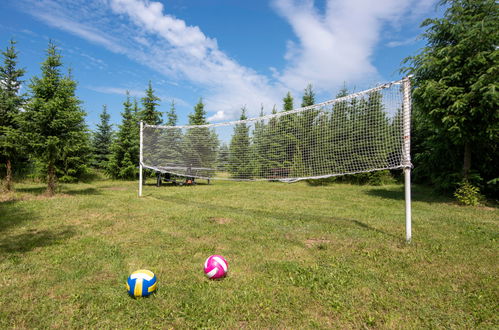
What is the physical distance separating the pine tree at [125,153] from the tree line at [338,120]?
6956 mm

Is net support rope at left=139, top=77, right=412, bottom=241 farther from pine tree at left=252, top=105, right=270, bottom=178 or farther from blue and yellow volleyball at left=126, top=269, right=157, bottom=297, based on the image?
blue and yellow volleyball at left=126, top=269, right=157, bottom=297

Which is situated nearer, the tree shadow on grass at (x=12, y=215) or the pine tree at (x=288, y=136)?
the tree shadow on grass at (x=12, y=215)

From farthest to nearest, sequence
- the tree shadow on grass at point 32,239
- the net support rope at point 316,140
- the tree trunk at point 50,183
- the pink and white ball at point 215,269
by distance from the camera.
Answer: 1. the tree trunk at point 50,183
2. the net support rope at point 316,140
3. the tree shadow on grass at point 32,239
4. the pink and white ball at point 215,269

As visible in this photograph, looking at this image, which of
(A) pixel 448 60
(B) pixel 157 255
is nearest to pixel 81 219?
(B) pixel 157 255

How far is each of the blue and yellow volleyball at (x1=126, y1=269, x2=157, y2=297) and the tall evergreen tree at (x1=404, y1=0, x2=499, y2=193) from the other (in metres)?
9.60

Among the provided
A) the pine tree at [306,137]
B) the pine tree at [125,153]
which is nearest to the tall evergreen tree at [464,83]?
the pine tree at [306,137]

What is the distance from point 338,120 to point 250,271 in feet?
18.2

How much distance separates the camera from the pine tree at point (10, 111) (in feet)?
28.5

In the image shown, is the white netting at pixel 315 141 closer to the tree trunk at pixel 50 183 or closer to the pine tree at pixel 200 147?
the pine tree at pixel 200 147

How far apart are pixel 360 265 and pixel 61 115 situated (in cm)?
998

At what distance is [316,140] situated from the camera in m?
7.58

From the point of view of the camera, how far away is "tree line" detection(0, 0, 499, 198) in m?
7.63

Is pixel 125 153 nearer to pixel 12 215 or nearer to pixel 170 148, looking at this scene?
pixel 170 148

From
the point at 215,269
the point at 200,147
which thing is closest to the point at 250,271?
the point at 215,269
